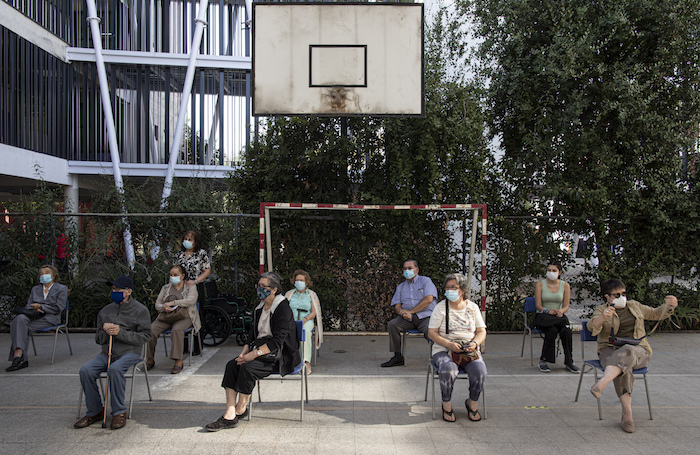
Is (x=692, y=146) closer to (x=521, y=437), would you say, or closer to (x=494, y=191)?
(x=494, y=191)

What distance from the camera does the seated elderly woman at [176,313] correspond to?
683 centimetres

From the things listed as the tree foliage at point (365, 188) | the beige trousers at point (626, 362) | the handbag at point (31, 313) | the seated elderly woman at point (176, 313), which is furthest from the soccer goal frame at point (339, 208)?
the beige trousers at point (626, 362)

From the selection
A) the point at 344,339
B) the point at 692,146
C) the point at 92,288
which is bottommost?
the point at 344,339

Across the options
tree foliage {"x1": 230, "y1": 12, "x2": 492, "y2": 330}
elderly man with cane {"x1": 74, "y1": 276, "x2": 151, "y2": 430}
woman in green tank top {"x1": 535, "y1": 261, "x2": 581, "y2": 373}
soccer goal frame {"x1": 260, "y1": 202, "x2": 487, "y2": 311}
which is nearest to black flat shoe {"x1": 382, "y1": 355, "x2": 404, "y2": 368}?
soccer goal frame {"x1": 260, "y1": 202, "x2": 487, "y2": 311}

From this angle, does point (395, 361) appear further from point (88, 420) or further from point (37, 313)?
point (37, 313)

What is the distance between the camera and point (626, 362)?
4965 mm

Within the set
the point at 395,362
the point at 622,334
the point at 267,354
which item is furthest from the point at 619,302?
the point at 267,354

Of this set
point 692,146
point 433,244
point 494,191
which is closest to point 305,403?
point 433,244

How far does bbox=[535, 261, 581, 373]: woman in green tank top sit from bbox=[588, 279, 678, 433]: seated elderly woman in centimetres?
162

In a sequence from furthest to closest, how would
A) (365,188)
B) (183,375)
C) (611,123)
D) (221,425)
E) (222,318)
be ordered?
(611,123), (365,188), (222,318), (183,375), (221,425)

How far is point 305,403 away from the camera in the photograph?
5.61 m

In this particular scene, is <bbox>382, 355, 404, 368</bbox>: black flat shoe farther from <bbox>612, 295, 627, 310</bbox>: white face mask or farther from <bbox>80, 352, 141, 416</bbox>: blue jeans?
<bbox>80, 352, 141, 416</bbox>: blue jeans

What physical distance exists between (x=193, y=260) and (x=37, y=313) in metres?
2.08

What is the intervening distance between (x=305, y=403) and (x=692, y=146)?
752 cm
